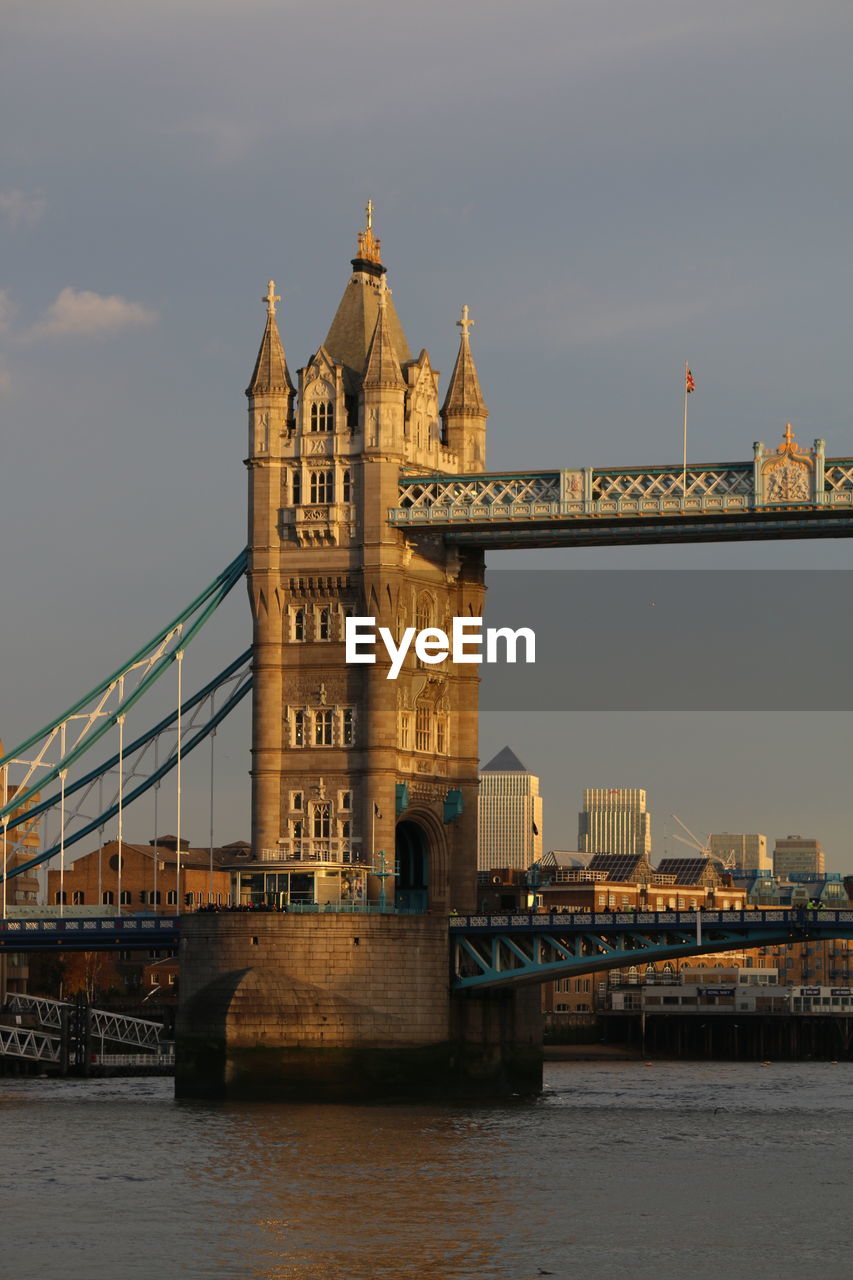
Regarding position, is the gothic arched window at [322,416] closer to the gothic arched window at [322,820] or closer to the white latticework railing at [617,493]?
the white latticework railing at [617,493]

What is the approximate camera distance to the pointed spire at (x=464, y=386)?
11694 centimetres

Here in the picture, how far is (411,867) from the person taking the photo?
11556 cm

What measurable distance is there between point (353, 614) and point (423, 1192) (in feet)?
137

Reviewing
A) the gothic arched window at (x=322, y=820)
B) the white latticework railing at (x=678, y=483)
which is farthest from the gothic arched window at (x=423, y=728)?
the white latticework railing at (x=678, y=483)

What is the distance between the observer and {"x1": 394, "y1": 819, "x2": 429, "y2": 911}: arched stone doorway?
114000 mm

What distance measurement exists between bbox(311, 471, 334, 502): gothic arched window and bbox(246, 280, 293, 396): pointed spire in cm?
432

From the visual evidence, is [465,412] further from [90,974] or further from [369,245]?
[90,974]

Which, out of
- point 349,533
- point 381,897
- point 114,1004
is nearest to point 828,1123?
point 381,897

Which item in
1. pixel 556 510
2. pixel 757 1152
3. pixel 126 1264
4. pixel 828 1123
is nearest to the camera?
pixel 126 1264

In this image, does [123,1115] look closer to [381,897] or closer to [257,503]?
[381,897]

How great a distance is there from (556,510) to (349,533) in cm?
927

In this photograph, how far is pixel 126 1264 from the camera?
60500mm

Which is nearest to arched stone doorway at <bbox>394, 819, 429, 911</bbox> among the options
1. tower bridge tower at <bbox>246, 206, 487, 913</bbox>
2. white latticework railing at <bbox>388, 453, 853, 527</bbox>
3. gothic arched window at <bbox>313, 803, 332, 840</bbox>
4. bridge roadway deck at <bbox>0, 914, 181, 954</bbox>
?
tower bridge tower at <bbox>246, 206, 487, 913</bbox>

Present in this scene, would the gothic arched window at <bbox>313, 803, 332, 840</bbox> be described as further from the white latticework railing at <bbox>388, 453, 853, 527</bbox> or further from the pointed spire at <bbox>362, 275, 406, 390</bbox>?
the pointed spire at <bbox>362, 275, 406, 390</bbox>
